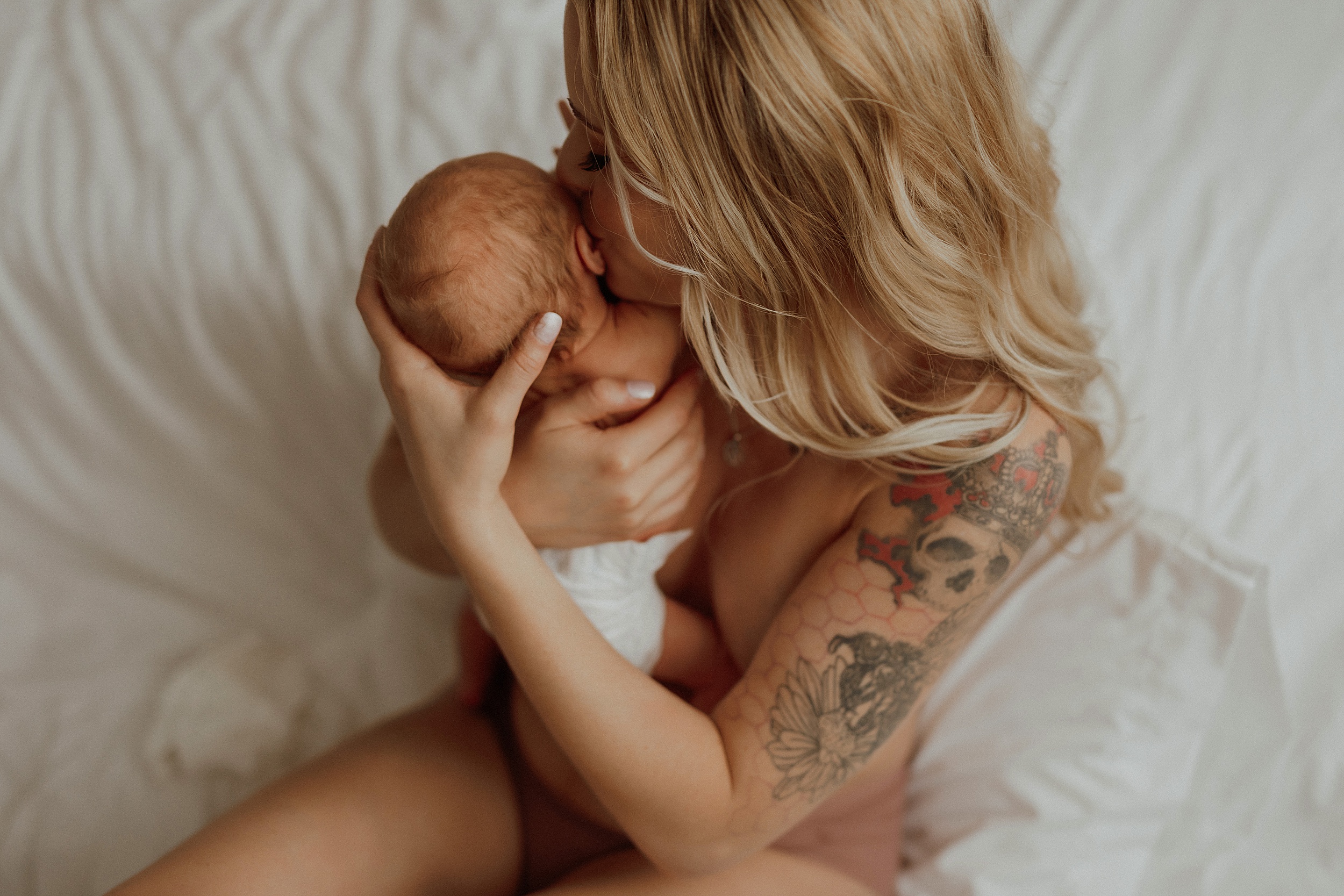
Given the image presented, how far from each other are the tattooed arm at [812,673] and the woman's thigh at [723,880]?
0.10m

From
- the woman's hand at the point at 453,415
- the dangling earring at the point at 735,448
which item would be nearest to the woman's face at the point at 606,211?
the woman's hand at the point at 453,415

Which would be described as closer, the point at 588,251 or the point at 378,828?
the point at 588,251

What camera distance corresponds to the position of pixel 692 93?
2.56ft

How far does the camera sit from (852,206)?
82 centimetres

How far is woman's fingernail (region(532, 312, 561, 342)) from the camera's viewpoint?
0.89 meters

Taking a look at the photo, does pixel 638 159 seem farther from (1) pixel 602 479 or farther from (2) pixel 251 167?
(2) pixel 251 167

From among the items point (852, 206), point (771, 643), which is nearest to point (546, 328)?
point (852, 206)

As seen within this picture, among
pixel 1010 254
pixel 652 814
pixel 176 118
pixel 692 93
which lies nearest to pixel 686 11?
pixel 692 93

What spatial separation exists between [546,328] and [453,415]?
0.47ft

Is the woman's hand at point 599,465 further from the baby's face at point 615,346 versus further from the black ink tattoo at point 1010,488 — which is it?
the black ink tattoo at point 1010,488

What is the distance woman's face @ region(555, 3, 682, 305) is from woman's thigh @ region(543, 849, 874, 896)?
70cm

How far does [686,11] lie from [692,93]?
0.07 metres

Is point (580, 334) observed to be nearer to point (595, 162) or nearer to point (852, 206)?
point (595, 162)

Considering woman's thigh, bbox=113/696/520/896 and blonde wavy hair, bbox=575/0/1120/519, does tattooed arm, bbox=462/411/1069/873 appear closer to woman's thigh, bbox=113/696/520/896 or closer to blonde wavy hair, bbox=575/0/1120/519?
blonde wavy hair, bbox=575/0/1120/519
